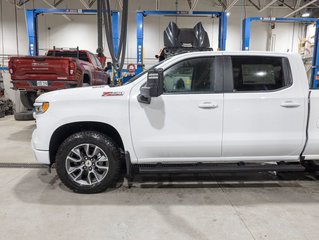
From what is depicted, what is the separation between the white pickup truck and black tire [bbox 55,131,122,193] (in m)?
0.01

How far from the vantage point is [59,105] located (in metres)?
3.06

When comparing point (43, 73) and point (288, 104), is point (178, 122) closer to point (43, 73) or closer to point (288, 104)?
point (288, 104)

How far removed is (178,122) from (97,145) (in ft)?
3.38

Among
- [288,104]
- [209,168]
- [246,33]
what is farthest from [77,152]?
[246,33]

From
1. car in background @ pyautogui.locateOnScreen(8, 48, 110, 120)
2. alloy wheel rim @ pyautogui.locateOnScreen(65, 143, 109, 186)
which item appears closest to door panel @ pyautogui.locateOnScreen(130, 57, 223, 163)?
alloy wheel rim @ pyautogui.locateOnScreen(65, 143, 109, 186)

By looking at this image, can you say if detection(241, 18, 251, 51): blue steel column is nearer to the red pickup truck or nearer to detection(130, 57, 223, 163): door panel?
the red pickup truck

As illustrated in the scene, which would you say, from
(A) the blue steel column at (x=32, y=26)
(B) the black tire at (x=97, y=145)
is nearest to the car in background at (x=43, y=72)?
(B) the black tire at (x=97, y=145)

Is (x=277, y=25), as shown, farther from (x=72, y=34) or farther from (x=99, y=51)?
(x=99, y=51)

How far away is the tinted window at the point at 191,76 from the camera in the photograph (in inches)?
123

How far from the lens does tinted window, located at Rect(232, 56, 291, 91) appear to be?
3.15m

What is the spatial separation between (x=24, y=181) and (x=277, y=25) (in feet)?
61.2

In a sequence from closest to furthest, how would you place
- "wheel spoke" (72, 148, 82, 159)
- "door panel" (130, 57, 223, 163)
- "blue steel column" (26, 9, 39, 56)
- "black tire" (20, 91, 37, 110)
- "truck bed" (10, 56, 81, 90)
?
"door panel" (130, 57, 223, 163)
"wheel spoke" (72, 148, 82, 159)
"truck bed" (10, 56, 81, 90)
"black tire" (20, 91, 37, 110)
"blue steel column" (26, 9, 39, 56)

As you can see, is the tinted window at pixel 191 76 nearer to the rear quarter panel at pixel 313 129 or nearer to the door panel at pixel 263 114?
the door panel at pixel 263 114

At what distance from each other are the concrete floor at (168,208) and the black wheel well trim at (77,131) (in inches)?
23.5
